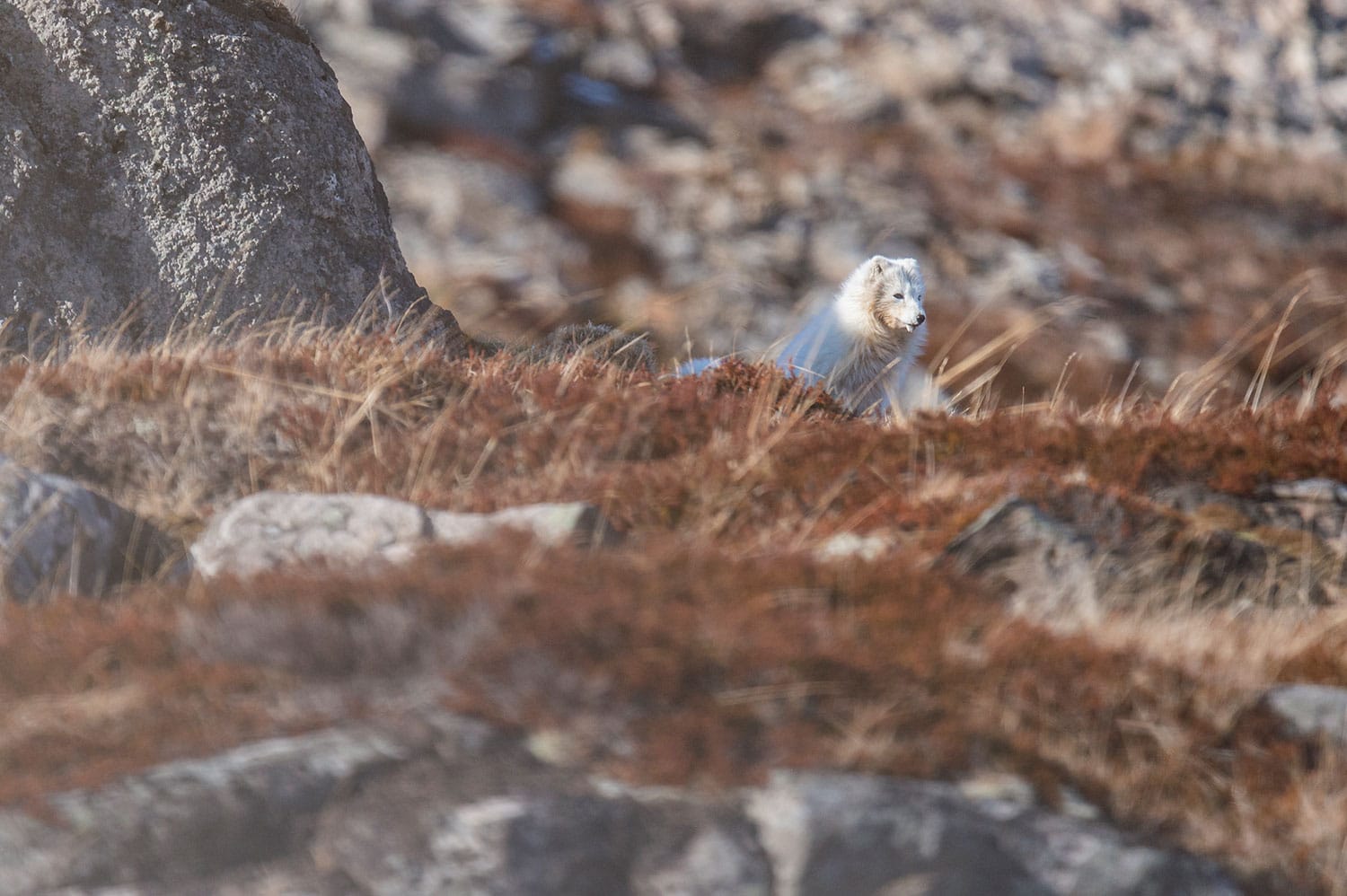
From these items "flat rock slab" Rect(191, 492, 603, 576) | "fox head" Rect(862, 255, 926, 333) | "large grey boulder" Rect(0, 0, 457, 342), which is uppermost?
Answer: "large grey boulder" Rect(0, 0, 457, 342)

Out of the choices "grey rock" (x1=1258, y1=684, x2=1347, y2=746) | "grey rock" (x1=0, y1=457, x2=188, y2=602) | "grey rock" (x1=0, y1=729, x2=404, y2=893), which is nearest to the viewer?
"grey rock" (x1=0, y1=729, x2=404, y2=893)

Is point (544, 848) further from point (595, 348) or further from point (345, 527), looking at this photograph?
point (595, 348)

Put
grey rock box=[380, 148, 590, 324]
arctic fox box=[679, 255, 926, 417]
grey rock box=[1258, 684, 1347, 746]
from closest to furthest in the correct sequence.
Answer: grey rock box=[1258, 684, 1347, 746], arctic fox box=[679, 255, 926, 417], grey rock box=[380, 148, 590, 324]

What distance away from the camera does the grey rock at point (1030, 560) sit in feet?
18.6

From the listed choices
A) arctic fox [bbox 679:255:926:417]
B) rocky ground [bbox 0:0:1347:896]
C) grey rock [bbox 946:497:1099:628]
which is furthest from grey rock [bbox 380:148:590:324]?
grey rock [bbox 946:497:1099:628]

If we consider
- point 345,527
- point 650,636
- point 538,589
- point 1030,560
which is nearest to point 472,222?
point 345,527

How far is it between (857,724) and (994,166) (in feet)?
124

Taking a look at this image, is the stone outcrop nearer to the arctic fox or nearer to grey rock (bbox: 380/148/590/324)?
the arctic fox

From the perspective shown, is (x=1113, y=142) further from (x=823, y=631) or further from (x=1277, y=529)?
(x=823, y=631)

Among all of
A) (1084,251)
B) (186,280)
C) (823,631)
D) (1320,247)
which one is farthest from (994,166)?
(823,631)

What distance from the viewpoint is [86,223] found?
28.6 ft

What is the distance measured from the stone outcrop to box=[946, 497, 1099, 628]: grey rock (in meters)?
1.59

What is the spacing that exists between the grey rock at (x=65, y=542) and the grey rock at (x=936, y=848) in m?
3.24

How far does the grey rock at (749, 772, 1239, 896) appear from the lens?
4008 mm
